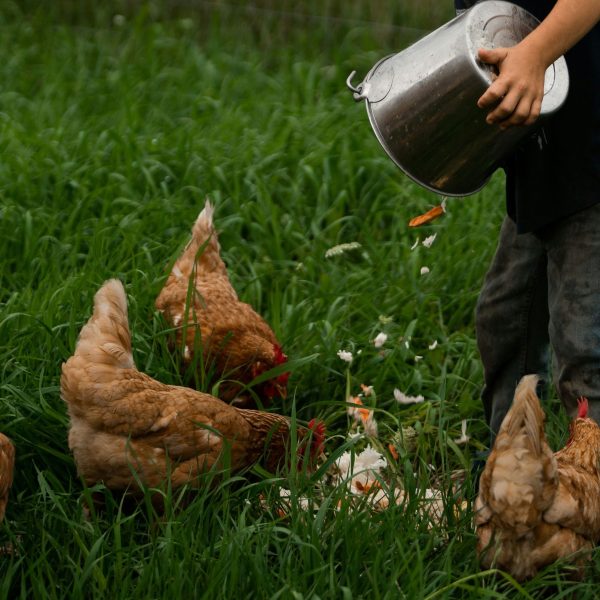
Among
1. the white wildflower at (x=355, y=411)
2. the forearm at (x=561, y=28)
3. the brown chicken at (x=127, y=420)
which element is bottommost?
the white wildflower at (x=355, y=411)

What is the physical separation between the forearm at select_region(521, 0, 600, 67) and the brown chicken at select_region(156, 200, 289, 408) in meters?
1.42

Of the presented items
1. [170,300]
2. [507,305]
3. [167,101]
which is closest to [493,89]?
[507,305]

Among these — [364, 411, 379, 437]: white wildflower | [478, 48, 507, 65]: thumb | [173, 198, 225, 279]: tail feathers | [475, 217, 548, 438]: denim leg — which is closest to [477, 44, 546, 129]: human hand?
[478, 48, 507, 65]: thumb

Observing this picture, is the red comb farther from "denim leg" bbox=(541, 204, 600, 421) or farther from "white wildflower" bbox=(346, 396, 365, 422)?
"denim leg" bbox=(541, 204, 600, 421)

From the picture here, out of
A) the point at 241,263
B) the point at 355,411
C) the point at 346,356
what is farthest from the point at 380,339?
the point at 241,263

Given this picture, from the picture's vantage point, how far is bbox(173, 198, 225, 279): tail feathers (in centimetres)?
395

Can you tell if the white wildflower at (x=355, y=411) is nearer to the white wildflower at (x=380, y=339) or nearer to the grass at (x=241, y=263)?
the grass at (x=241, y=263)

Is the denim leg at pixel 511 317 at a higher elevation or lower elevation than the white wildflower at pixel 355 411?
higher

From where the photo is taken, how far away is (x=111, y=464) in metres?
3.08

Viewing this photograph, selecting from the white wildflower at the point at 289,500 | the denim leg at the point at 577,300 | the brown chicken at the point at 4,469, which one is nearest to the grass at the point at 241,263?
the white wildflower at the point at 289,500

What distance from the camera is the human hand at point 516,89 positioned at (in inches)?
104

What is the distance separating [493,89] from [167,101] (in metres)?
3.28

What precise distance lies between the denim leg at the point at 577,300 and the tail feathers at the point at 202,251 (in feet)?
4.17

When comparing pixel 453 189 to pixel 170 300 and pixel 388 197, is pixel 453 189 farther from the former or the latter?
pixel 388 197
